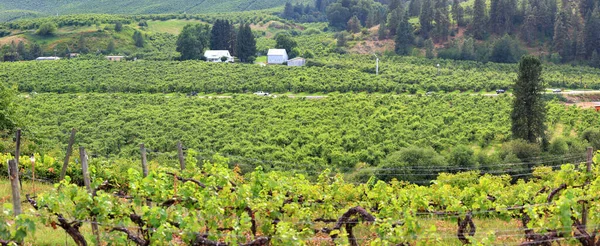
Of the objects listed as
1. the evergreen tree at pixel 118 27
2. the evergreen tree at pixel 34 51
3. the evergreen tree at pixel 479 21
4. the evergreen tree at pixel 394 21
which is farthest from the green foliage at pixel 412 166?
the evergreen tree at pixel 118 27

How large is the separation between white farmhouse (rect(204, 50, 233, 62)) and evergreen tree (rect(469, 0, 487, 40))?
35973 millimetres

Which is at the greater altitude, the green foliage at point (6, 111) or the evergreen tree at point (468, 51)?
the green foliage at point (6, 111)

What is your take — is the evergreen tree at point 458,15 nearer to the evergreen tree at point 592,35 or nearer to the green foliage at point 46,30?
the evergreen tree at point 592,35

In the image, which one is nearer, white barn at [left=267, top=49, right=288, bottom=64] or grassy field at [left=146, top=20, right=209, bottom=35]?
white barn at [left=267, top=49, right=288, bottom=64]

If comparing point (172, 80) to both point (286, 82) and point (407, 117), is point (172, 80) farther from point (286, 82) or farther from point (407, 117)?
point (407, 117)

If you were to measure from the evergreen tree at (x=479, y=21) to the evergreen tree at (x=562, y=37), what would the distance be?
400 inches

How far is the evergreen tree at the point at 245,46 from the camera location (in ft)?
302

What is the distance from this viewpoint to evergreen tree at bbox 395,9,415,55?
318ft

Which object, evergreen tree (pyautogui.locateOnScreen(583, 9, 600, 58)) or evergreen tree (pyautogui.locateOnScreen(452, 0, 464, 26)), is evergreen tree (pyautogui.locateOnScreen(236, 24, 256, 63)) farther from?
evergreen tree (pyautogui.locateOnScreen(583, 9, 600, 58))

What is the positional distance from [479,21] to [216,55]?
1519 inches

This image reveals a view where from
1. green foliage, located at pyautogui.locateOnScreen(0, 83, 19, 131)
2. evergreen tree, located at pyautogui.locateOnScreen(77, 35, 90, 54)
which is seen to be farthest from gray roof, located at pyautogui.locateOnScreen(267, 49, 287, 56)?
green foliage, located at pyautogui.locateOnScreen(0, 83, 19, 131)

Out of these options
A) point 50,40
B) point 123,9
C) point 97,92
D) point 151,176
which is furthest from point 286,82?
point 123,9

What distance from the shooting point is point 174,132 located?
52625 millimetres

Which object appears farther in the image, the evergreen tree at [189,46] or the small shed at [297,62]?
the evergreen tree at [189,46]
